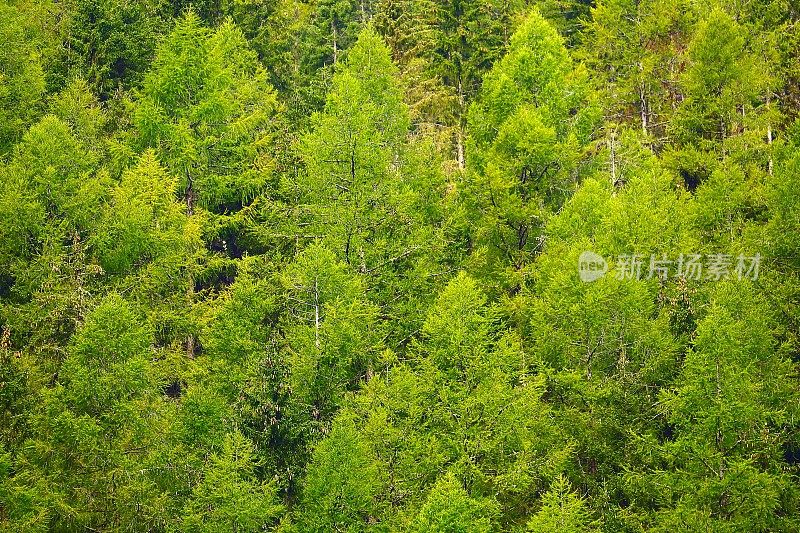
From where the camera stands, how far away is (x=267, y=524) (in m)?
32.6

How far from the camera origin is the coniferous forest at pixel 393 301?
107ft

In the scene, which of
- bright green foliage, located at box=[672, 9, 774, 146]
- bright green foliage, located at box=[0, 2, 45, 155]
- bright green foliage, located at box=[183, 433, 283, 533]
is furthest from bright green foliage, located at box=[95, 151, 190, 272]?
bright green foliage, located at box=[672, 9, 774, 146]

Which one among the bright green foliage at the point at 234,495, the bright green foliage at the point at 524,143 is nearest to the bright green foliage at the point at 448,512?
the bright green foliage at the point at 234,495

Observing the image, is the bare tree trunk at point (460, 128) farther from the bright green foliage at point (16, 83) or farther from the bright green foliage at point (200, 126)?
the bright green foliage at point (16, 83)

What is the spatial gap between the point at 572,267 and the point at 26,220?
61.6 ft

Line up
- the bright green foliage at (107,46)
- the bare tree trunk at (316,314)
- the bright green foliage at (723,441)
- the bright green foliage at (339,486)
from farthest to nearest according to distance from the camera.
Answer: the bright green foliage at (107,46) < the bare tree trunk at (316,314) < the bright green foliage at (723,441) < the bright green foliage at (339,486)

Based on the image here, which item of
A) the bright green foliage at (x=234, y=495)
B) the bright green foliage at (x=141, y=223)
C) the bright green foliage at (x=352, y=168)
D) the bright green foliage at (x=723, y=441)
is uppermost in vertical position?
the bright green foliage at (x=352, y=168)

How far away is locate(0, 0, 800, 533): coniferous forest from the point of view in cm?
3272

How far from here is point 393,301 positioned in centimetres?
3947

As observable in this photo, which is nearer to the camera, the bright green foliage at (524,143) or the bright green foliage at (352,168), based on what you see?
the bright green foliage at (352,168)

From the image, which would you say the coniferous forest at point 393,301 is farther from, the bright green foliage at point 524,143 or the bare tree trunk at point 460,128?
the bare tree trunk at point 460,128

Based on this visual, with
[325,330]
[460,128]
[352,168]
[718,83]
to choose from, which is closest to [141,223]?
[352,168]

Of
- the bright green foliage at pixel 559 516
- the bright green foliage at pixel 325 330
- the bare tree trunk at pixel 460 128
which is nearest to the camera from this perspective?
the bright green foliage at pixel 559 516

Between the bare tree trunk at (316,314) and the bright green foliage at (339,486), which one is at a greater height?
the bare tree trunk at (316,314)
